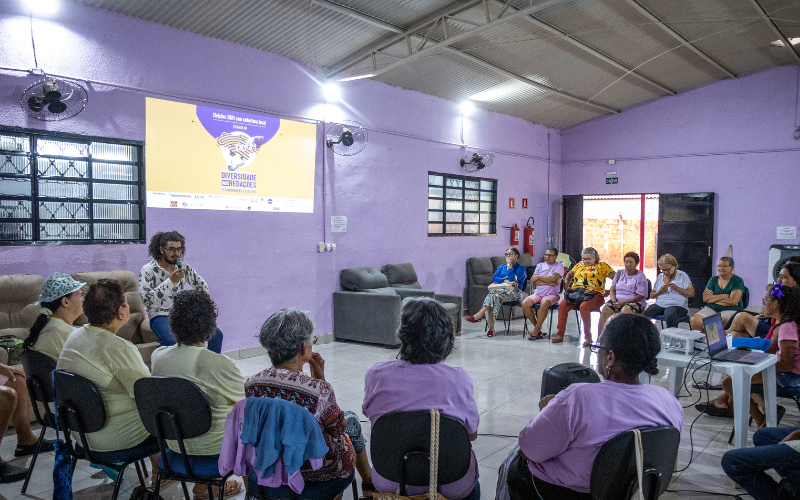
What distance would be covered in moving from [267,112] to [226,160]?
30.1 inches

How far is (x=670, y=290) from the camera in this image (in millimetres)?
6008

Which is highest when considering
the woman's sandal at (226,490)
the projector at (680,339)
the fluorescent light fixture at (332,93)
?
the fluorescent light fixture at (332,93)

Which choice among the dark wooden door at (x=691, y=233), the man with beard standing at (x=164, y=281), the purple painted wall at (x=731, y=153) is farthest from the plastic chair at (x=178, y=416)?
the purple painted wall at (x=731, y=153)

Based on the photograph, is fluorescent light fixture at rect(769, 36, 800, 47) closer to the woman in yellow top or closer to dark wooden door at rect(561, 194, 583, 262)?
dark wooden door at rect(561, 194, 583, 262)

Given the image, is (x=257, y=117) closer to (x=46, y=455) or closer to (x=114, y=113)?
(x=114, y=113)

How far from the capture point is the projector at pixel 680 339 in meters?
3.37

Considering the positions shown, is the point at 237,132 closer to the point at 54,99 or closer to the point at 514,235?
the point at 54,99

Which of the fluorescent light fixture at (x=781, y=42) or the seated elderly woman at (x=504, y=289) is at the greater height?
the fluorescent light fixture at (x=781, y=42)

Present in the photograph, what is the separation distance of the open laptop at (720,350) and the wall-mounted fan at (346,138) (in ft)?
14.6

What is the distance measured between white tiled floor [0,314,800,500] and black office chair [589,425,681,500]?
1213mm

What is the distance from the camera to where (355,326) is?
6598 mm

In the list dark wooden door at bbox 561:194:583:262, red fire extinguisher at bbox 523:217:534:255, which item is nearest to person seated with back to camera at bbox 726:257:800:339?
red fire extinguisher at bbox 523:217:534:255

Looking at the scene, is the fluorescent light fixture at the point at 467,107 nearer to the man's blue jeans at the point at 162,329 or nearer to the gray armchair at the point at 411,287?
the gray armchair at the point at 411,287

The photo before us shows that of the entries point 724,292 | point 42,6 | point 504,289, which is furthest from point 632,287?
point 42,6
